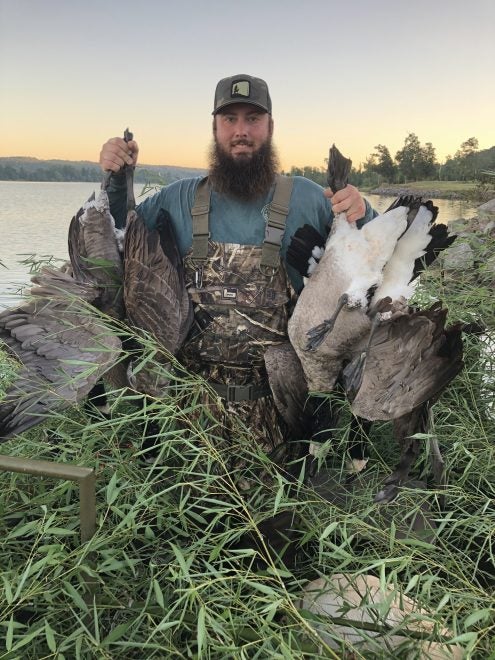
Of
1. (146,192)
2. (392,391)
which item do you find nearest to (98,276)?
(146,192)

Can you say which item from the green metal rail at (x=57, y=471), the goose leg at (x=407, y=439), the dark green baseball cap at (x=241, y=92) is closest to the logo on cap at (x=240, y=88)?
the dark green baseball cap at (x=241, y=92)

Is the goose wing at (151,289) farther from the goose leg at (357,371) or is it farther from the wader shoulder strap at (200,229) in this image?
the goose leg at (357,371)

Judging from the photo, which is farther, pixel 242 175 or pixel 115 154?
pixel 242 175

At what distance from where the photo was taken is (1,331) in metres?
2.83

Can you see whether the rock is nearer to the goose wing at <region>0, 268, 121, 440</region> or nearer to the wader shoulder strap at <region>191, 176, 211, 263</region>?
the wader shoulder strap at <region>191, 176, 211, 263</region>

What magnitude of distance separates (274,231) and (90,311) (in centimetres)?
109

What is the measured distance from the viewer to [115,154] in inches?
119

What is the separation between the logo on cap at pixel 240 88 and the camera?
3238 mm

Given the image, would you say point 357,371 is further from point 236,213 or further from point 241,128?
point 241,128

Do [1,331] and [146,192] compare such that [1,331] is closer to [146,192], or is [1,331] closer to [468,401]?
[146,192]

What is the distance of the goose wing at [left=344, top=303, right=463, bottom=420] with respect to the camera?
2197mm

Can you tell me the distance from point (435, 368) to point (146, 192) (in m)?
2.06

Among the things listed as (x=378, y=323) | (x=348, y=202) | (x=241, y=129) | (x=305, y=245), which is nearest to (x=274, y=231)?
(x=305, y=245)

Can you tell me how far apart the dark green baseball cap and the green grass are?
1.56 metres
